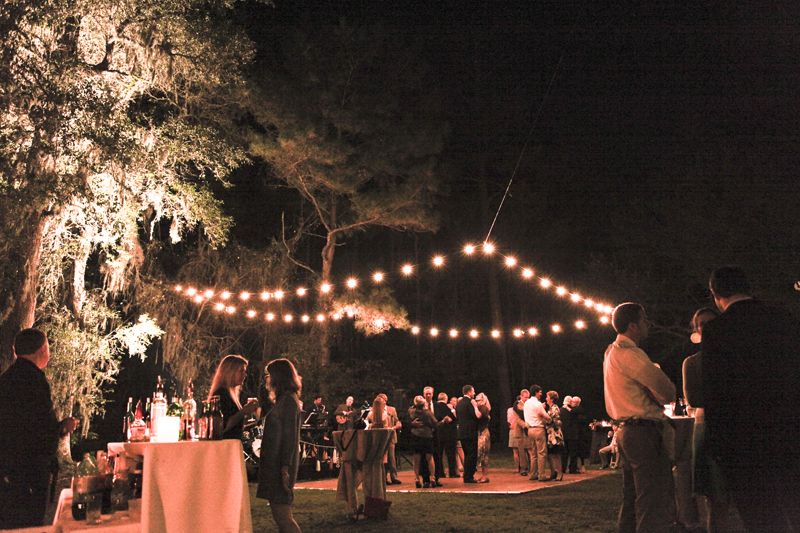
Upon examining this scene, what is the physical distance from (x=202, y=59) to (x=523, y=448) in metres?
8.95

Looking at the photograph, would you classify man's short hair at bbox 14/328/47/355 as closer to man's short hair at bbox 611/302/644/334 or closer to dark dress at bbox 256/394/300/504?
dark dress at bbox 256/394/300/504

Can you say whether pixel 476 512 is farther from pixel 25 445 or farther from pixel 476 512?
pixel 25 445

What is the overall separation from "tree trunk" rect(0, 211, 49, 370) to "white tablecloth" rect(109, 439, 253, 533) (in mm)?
8558

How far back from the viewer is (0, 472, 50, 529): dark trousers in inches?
161

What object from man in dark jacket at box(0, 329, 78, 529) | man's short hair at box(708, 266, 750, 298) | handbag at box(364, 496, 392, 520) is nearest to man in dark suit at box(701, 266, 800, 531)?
man's short hair at box(708, 266, 750, 298)

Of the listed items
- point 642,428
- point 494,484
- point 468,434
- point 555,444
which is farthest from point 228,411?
point 555,444

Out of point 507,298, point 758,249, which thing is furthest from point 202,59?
point 507,298

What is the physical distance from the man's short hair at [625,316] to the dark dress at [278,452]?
2306 mm

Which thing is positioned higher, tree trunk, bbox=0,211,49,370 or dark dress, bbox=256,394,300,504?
tree trunk, bbox=0,211,49,370

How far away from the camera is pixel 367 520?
8.38 metres

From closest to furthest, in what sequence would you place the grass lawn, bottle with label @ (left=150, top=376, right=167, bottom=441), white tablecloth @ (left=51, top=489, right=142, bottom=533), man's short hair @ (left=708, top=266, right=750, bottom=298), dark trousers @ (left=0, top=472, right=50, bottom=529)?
man's short hair @ (left=708, top=266, right=750, bottom=298), white tablecloth @ (left=51, top=489, right=142, bottom=533), dark trousers @ (left=0, top=472, right=50, bottom=529), bottle with label @ (left=150, top=376, right=167, bottom=441), the grass lawn

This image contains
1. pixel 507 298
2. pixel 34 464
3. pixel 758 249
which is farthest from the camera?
pixel 507 298

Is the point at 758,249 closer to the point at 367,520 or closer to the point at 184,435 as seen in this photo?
the point at 367,520

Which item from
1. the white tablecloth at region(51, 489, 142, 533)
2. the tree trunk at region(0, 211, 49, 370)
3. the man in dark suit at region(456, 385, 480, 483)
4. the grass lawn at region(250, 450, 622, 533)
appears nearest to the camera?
the white tablecloth at region(51, 489, 142, 533)
